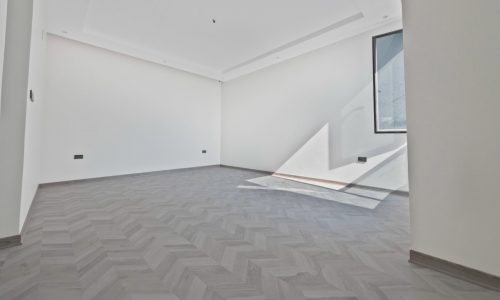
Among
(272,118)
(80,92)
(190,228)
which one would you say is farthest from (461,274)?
(80,92)

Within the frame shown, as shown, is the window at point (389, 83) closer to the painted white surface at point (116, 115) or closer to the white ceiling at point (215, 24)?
the white ceiling at point (215, 24)

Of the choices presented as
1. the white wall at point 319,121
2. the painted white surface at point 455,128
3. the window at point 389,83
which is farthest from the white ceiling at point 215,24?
the painted white surface at point 455,128

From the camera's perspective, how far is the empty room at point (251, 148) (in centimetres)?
134

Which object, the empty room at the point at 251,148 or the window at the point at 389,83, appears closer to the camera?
the empty room at the point at 251,148

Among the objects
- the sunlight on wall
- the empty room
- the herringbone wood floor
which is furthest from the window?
the herringbone wood floor

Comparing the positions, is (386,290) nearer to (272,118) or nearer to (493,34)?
(493,34)

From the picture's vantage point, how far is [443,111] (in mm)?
1442

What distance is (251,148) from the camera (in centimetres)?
654

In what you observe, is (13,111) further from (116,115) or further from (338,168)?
(338,168)

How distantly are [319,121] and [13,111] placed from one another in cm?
482

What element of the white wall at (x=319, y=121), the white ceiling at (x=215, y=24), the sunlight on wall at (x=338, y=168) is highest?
the white ceiling at (x=215, y=24)

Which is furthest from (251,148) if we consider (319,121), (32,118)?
(32,118)

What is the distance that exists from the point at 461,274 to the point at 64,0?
5.70 metres

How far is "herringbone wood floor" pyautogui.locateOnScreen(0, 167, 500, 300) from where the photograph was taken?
1.30 metres
